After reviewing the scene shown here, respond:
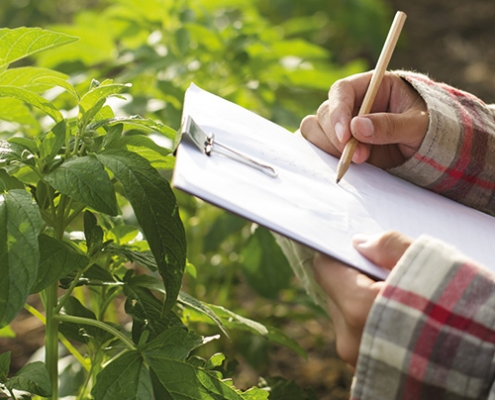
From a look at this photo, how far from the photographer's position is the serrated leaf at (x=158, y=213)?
870 millimetres

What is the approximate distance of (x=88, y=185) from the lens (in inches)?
34.0

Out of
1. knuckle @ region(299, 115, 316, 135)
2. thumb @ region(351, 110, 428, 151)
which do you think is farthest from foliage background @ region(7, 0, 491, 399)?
thumb @ region(351, 110, 428, 151)

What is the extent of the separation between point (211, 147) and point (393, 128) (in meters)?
0.31

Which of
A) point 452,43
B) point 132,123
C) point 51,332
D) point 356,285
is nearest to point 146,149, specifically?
point 132,123

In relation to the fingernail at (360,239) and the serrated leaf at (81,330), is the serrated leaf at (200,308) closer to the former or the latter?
the serrated leaf at (81,330)

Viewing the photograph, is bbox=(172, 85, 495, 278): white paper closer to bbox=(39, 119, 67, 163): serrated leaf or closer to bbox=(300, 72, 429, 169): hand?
bbox=(300, 72, 429, 169): hand

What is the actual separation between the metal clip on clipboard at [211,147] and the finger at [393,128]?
183mm

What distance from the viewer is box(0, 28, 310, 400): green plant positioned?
846 millimetres

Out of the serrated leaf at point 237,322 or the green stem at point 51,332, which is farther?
the serrated leaf at point 237,322

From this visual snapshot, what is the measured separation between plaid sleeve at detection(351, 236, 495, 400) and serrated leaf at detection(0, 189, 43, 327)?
0.37m

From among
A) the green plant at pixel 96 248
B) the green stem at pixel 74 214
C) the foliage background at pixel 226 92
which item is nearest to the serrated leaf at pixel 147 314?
the green plant at pixel 96 248

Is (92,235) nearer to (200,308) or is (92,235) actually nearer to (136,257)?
(136,257)

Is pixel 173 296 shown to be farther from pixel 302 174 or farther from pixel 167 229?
pixel 302 174

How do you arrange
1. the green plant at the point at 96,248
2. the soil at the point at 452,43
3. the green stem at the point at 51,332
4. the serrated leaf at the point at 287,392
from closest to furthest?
the green plant at the point at 96,248
the green stem at the point at 51,332
the serrated leaf at the point at 287,392
the soil at the point at 452,43
